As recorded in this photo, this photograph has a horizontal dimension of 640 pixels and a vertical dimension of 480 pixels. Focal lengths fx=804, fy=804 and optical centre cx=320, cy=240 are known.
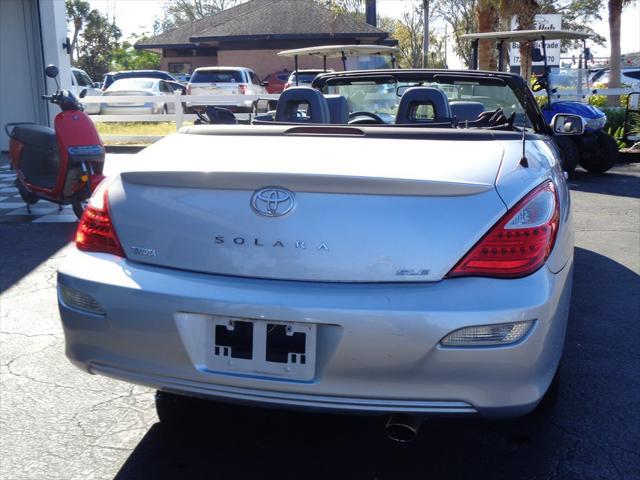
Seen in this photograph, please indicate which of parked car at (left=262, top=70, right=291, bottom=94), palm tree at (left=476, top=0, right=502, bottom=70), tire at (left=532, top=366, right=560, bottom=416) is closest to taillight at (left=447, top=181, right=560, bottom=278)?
tire at (left=532, top=366, right=560, bottom=416)

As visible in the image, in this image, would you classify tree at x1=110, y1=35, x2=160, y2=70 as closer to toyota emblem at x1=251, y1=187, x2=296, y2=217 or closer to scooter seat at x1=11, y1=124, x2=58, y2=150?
scooter seat at x1=11, y1=124, x2=58, y2=150

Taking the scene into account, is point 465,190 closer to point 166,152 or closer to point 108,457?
point 166,152

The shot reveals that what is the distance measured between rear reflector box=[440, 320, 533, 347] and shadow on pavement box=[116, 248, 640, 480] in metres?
0.74

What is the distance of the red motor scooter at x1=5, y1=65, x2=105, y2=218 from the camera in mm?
7871

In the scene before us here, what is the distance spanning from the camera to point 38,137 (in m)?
8.40

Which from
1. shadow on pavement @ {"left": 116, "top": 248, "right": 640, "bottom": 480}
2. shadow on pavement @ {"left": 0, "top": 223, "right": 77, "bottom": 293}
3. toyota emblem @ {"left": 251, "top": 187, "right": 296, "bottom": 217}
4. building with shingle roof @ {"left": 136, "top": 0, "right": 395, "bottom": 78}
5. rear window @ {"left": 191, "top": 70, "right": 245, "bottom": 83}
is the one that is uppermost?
building with shingle roof @ {"left": 136, "top": 0, "right": 395, "bottom": 78}

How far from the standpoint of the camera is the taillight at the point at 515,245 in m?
2.65

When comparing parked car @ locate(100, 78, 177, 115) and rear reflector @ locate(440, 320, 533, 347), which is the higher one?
parked car @ locate(100, 78, 177, 115)

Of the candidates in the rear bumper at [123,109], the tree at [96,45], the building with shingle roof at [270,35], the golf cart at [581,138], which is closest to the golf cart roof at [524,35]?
the golf cart at [581,138]

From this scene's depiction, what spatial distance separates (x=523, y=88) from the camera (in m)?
5.19

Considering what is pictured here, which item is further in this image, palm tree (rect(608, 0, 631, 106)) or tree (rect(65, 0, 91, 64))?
tree (rect(65, 0, 91, 64))

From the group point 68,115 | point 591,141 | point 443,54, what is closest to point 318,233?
point 68,115

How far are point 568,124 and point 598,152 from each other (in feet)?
23.2

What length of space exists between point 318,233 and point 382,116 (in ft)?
11.2
